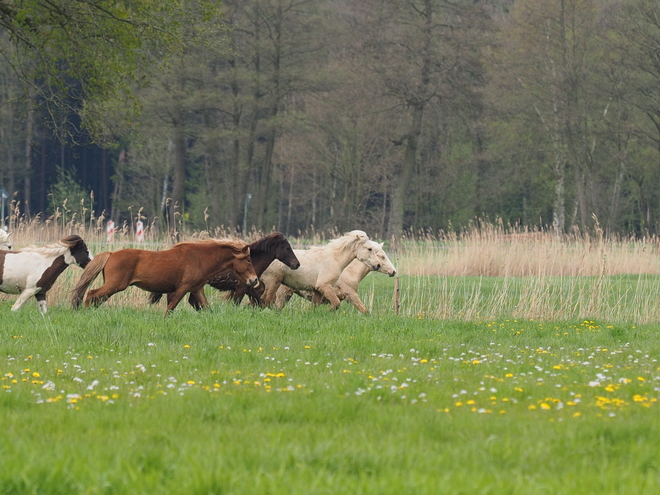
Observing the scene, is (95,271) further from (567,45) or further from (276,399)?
(567,45)

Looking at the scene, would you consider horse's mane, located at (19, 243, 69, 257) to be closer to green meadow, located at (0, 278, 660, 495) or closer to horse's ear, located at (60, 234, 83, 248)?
horse's ear, located at (60, 234, 83, 248)

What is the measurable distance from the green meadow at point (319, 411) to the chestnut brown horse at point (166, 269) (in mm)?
2212

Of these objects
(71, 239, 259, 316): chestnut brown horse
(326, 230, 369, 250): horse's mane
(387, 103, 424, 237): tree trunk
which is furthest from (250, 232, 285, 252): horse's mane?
(387, 103, 424, 237): tree trunk

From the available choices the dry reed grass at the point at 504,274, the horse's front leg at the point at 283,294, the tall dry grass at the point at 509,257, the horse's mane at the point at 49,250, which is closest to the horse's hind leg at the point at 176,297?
the horse's mane at the point at 49,250

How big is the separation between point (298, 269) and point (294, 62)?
1198 inches

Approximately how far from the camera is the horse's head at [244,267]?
14.5 meters

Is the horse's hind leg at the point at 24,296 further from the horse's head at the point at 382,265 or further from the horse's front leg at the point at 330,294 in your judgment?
the horse's head at the point at 382,265

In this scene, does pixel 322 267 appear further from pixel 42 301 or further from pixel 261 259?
pixel 42 301

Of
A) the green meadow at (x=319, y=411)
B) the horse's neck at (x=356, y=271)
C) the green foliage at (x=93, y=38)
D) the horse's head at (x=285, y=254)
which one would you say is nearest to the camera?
the green meadow at (x=319, y=411)

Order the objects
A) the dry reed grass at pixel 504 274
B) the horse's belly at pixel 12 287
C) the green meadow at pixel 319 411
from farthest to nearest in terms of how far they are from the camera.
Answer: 1. the dry reed grass at pixel 504 274
2. the horse's belly at pixel 12 287
3. the green meadow at pixel 319 411

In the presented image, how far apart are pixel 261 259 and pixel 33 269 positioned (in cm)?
354

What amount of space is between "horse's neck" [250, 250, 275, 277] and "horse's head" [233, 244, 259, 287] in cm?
75

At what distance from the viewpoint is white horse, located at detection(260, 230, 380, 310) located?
51.0ft

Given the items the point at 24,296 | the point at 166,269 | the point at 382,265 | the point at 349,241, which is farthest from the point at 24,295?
the point at 382,265
